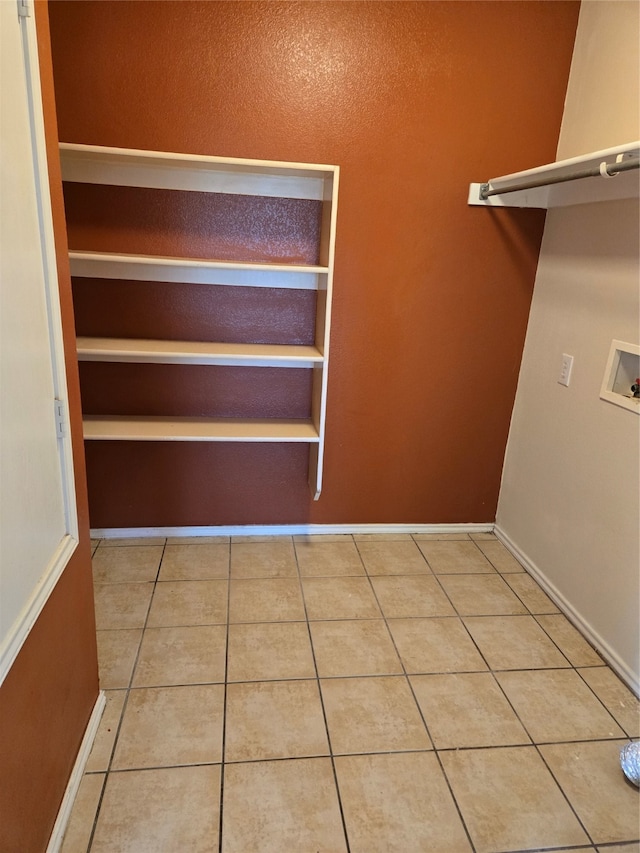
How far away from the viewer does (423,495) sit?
287 cm

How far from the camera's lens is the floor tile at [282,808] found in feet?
4.45

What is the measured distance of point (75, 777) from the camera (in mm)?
1455

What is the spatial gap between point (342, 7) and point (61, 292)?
1.77m

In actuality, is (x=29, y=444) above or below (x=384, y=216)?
below

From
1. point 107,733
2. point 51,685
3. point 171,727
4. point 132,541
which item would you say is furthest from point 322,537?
point 51,685

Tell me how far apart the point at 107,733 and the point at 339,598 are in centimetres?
104

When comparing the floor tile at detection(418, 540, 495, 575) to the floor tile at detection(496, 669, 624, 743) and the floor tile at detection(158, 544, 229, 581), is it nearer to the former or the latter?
the floor tile at detection(496, 669, 624, 743)

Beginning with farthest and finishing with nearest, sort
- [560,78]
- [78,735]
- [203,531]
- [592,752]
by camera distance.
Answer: [203,531] → [560,78] → [592,752] → [78,735]

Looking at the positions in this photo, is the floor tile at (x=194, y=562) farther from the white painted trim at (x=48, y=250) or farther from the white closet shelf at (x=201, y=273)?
the white closet shelf at (x=201, y=273)

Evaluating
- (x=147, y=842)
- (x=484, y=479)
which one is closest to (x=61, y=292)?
(x=147, y=842)

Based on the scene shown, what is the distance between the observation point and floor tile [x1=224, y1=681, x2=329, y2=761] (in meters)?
1.61

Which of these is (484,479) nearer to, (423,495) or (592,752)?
(423,495)

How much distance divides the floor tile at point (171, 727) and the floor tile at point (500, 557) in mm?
1512

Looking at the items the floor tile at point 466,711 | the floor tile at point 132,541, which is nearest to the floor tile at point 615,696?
the floor tile at point 466,711
